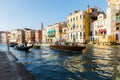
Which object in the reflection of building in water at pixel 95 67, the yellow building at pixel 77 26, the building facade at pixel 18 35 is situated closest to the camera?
the reflection of building in water at pixel 95 67

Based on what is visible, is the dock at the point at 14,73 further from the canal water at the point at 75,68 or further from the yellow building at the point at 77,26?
the yellow building at the point at 77,26

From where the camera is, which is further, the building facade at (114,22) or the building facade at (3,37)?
the building facade at (3,37)

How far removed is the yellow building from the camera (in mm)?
72062

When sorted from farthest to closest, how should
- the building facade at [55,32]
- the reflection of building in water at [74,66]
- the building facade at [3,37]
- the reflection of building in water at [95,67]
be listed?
the building facade at [3,37] → the building facade at [55,32] → the reflection of building in water at [74,66] → the reflection of building in water at [95,67]

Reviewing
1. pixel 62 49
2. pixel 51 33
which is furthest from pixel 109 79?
pixel 51 33

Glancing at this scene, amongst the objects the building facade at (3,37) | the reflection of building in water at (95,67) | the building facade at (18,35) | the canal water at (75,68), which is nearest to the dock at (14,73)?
the canal water at (75,68)

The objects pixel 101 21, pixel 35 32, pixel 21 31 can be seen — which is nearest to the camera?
pixel 101 21

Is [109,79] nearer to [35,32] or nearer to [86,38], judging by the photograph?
[86,38]

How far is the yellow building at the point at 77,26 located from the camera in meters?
72.1

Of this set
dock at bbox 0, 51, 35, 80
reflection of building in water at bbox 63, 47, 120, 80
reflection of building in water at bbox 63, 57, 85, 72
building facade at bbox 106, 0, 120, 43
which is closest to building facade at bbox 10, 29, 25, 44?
building facade at bbox 106, 0, 120, 43

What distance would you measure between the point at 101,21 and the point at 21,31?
87979mm

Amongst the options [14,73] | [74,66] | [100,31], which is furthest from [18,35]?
[14,73]

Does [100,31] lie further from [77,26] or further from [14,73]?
[14,73]

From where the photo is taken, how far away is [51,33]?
101562 mm
